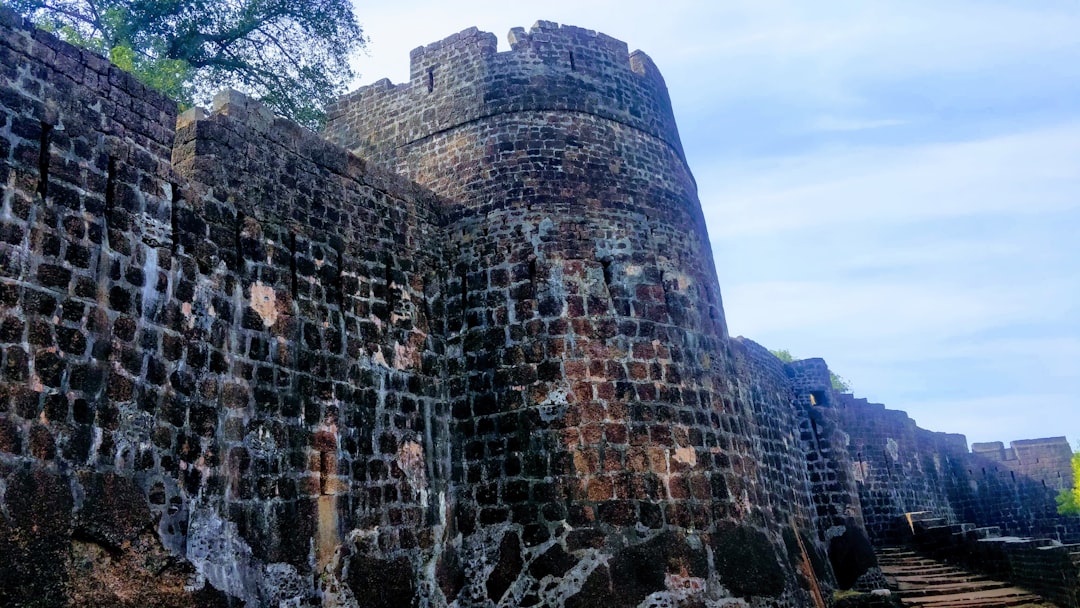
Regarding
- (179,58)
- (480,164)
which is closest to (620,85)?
(480,164)

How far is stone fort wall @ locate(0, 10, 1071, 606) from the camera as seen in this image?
6.32 metres

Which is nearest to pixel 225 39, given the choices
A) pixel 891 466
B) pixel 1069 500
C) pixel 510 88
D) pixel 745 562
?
pixel 510 88

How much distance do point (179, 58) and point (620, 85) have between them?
10819mm

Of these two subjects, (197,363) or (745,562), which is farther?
(745,562)

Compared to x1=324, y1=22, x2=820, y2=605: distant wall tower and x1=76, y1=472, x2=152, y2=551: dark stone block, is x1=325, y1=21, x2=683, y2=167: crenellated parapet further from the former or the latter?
x1=76, y1=472, x2=152, y2=551: dark stone block

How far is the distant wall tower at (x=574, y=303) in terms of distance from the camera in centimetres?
912

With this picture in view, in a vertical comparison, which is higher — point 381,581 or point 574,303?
point 574,303

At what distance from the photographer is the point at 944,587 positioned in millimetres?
17281

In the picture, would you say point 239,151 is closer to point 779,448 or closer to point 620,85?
point 620,85

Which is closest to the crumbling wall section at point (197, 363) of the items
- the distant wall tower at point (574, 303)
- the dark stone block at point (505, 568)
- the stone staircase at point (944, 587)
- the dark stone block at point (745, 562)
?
the dark stone block at point (505, 568)

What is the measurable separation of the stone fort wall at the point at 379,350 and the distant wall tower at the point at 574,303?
4 cm

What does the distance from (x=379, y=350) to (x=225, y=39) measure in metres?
12.0

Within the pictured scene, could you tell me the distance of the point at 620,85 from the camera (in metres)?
11.8

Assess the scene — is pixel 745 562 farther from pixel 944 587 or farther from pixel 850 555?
pixel 944 587
